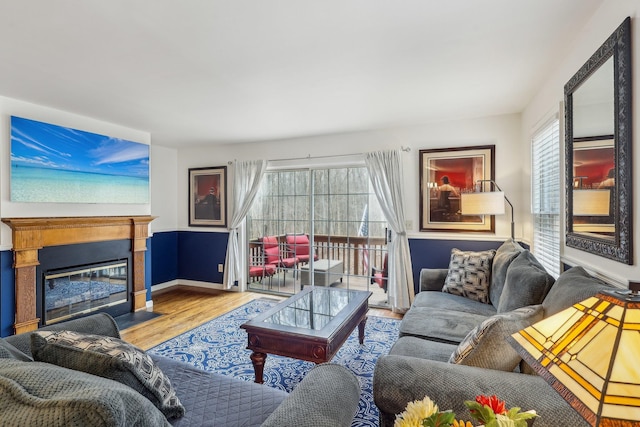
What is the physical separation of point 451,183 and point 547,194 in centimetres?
117

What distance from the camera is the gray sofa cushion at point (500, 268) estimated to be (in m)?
2.60

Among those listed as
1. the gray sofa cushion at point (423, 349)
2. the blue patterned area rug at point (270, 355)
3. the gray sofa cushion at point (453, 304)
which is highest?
the gray sofa cushion at point (453, 304)

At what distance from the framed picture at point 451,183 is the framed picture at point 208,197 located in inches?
123

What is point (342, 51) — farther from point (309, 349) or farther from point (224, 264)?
point (224, 264)

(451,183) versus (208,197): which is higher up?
(451,183)

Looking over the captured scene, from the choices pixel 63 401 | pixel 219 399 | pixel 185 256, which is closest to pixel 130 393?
pixel 63 401

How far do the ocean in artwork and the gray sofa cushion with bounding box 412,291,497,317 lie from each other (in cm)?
370

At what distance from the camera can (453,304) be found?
2.74 m

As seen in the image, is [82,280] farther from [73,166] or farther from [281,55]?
[281,55]

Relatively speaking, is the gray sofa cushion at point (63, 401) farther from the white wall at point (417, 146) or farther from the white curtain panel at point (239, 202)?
the white curtain panel at point (239, 202)

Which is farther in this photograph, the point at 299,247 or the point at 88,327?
the point at 299,247

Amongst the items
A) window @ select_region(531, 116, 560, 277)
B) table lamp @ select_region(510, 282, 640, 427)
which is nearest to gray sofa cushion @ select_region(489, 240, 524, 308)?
window @ select_region(531, 116, 560, 277)

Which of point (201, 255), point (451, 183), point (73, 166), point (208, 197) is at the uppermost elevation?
point (73, 166)

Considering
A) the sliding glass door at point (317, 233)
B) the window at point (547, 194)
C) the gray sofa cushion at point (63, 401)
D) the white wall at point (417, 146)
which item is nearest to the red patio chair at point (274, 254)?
the sliding glass door at point (317, 233)
